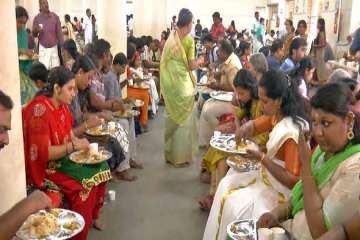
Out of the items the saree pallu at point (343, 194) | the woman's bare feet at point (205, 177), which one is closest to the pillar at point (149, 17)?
the woman's bare feet at point (205, 177)

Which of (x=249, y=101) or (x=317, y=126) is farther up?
(x=317, y=126)

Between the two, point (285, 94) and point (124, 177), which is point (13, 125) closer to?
point (285, 94)

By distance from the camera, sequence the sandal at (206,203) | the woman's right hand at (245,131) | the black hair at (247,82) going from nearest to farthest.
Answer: the woman's right hand at (245,131) < the black hair at (247,82) < the sandal at (206,203)

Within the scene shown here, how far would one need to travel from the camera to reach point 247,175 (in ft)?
8.30

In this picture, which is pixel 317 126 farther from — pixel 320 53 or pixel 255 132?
pixel 320 53

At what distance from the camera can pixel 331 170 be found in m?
1.66

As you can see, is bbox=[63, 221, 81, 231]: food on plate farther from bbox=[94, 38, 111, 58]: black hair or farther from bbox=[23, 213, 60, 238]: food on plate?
bbox=[94, 38, 111, 58]: black hair

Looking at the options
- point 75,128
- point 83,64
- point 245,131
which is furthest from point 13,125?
point 245,131

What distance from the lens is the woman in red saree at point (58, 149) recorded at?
246 centimetres

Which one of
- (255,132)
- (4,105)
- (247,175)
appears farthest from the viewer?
(255,132)

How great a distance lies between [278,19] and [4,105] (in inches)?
614

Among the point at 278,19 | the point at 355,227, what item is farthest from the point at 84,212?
the point at 278,19

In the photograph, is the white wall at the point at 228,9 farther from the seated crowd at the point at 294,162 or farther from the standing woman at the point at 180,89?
the seated crowd at the point at 294,162

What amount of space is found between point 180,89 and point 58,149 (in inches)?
81.5
